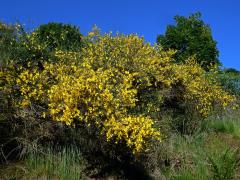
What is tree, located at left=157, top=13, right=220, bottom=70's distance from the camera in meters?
19.0

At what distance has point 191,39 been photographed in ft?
62.7

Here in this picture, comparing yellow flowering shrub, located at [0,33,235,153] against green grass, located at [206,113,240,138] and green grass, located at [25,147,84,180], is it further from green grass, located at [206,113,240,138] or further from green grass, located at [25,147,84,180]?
green grass, located at [206,113,240,138]

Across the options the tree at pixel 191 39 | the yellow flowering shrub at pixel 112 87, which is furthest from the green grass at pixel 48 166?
the tree at pixel 191 39

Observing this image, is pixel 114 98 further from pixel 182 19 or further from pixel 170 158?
pixel 182 19

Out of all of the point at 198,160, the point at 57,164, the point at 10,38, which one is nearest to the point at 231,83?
the point at 198,160

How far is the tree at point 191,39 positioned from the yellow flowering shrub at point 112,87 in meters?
7.74

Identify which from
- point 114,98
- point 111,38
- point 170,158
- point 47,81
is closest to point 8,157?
point 47,81

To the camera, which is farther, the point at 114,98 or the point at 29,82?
the point at 29,82

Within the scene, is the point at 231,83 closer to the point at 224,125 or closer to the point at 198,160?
Result: the point at 224,125

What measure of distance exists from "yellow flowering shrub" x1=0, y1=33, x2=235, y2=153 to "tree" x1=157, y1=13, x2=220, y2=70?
25.4ft

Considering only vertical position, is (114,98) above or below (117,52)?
below

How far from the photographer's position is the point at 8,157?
7.87m

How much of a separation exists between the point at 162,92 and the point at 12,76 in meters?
3.60

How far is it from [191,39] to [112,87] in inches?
463
